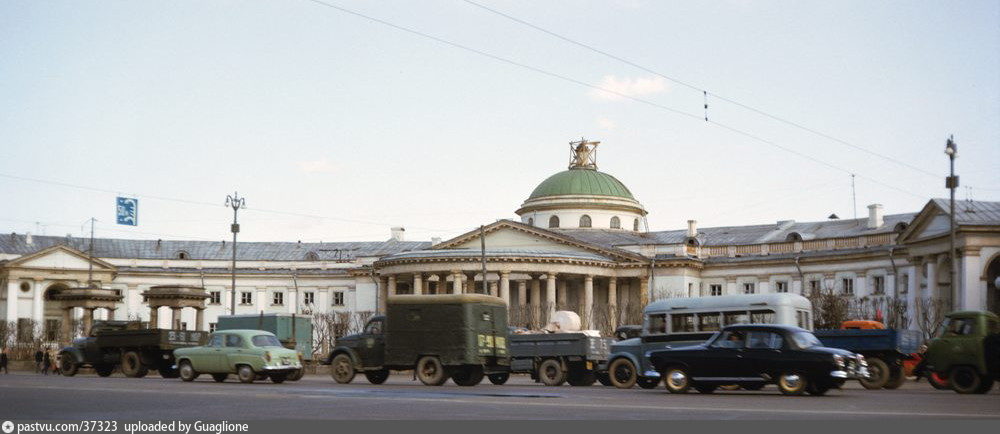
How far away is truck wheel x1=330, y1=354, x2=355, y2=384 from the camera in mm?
37125

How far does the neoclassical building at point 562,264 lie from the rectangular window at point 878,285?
0.21ft

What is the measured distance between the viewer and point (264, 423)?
1800 centimetres

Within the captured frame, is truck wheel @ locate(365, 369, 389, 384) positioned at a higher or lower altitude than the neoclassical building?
lower

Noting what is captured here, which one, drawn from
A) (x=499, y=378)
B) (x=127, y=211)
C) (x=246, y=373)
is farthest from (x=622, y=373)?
(x=127, y=211)

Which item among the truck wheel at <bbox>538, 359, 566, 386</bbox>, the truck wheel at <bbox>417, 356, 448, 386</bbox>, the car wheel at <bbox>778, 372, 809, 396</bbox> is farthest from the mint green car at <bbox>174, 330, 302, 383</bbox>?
the car wheel at <bbox>778, 372, 809, 396</bbox>

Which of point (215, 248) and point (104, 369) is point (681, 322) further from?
point (215, 248)

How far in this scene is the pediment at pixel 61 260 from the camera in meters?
106

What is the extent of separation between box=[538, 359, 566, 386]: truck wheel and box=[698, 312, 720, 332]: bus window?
4.29 metres

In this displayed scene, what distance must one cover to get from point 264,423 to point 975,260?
205 ft

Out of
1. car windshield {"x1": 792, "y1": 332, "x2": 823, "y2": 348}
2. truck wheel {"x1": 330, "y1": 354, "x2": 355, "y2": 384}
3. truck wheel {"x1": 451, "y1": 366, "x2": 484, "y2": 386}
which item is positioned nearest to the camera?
car windshield {"x1": 792, "y1": 332, "x2": 823, "y2": 348}

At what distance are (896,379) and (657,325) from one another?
6850mm

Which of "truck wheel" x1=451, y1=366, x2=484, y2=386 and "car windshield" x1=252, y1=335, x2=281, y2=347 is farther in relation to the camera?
"car windshield" x1=252, y1=335, x2=281, y2=347

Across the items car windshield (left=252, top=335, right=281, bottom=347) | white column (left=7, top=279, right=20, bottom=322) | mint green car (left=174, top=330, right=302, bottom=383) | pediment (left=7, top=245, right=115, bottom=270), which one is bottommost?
mint green car (left=174, top=330, right=302, bottom=383)

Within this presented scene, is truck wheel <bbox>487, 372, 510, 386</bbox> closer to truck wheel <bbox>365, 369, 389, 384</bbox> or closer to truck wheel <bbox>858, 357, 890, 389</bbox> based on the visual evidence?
truck wheel <bbox>365, 369, 389, 384</bbox>
